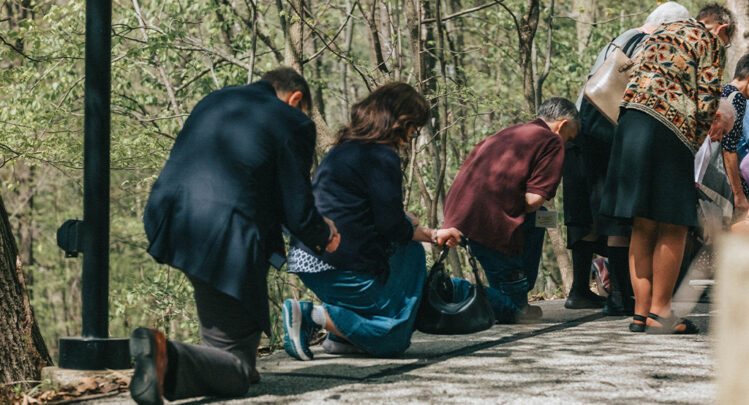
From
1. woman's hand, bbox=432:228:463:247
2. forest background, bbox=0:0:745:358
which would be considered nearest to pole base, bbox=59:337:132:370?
woman's hand, bbox=432:228:463:247

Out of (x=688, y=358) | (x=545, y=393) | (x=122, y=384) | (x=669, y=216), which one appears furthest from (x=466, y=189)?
(x=122, y=384)

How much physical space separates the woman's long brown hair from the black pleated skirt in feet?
4.60

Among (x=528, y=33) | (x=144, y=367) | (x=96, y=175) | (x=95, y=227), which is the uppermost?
(x=528, y=33)

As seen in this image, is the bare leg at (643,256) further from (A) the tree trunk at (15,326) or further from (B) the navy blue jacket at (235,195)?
(A) the tree trunk at (15,326)

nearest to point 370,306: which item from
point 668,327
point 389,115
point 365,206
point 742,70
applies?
point 365,206

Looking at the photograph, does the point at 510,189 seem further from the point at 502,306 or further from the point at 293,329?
the point at 293,329

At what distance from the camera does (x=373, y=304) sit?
191 inches

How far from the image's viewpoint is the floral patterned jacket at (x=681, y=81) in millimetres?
5387

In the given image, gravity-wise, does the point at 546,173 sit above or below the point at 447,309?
above

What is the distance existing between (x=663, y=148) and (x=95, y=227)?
3.34 meters

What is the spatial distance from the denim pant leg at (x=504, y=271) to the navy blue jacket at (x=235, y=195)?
2661mm

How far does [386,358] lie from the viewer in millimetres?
4918

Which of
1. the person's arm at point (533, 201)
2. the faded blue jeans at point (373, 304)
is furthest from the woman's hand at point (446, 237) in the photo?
the person's arm at point (533, 201)

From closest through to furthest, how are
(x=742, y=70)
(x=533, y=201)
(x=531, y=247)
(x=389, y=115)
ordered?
(x=389, y=115) < (x=533, y=201) < (x=531, y=247) < (x=742, y=70)
